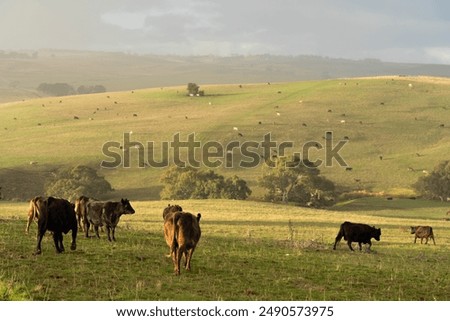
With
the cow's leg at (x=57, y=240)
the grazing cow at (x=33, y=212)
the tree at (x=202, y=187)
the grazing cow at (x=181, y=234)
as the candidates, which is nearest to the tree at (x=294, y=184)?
the tree at (x=202, y=187)

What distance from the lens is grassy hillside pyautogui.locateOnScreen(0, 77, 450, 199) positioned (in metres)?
93.5

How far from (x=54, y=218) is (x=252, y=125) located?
3873 inches

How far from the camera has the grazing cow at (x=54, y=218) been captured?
17875 mm

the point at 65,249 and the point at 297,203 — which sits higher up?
the point at 65,249

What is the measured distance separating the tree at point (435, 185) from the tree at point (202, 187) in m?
23.8

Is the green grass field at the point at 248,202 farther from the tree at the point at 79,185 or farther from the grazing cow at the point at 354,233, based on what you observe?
the tree at the point at 79,185

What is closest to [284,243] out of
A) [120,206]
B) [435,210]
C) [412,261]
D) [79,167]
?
[412,261]

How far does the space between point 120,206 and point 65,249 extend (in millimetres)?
5752

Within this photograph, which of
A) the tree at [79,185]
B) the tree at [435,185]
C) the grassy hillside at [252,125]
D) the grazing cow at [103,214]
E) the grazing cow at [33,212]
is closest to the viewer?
the grazing cow at [33,212]

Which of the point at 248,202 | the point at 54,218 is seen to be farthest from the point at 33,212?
the point at 248,202

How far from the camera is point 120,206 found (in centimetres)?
2517

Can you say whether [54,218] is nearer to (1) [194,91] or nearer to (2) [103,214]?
(2) [103,214]

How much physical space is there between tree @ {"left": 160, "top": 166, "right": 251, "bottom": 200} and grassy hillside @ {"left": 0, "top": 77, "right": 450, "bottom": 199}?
4.17m
